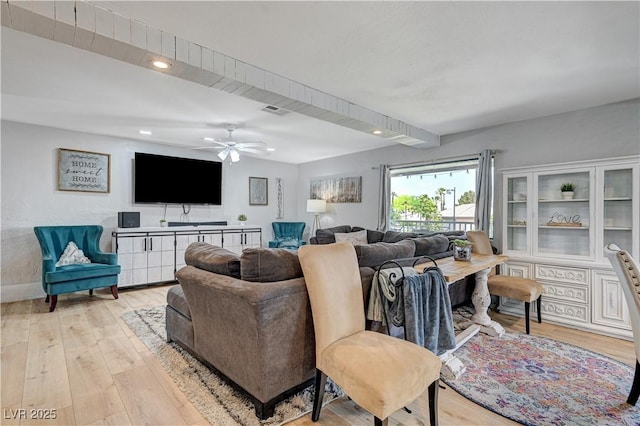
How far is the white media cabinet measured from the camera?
4699 millimetres

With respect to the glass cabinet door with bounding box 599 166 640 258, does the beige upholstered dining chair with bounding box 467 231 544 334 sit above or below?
below

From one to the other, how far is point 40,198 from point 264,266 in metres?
4.52

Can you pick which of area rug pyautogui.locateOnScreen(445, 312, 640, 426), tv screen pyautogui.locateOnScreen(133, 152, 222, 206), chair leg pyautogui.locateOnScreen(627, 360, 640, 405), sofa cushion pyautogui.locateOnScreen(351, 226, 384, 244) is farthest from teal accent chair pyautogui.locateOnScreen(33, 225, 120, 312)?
chair leg pyautogui.locateOnScreen(627, 360, 640, 405)

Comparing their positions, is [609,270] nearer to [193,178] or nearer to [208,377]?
[208,377]

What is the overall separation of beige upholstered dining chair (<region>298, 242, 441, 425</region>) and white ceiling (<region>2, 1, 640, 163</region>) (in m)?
1.50

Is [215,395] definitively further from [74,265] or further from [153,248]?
[153,248]

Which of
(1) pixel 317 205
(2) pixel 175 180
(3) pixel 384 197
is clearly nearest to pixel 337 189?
(1) pixel 317 205

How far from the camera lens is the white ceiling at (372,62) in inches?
74.0

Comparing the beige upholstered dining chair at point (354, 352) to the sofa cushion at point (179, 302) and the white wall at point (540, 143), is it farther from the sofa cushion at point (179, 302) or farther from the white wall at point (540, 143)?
the white wall at point (540, 143)

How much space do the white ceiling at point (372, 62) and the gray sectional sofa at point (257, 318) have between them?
5.00 ft

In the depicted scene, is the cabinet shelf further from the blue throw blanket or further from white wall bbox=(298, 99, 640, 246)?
the blue throw blanket

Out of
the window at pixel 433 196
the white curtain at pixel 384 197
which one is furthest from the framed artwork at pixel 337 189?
the window at pixel 433 196

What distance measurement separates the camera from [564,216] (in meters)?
3.63

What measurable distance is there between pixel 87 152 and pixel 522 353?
248 inches
